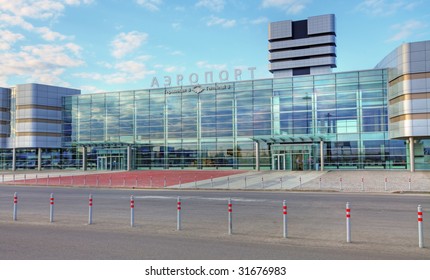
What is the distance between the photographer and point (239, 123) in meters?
56.2

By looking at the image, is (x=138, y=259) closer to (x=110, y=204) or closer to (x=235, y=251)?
(x=235, y=251)

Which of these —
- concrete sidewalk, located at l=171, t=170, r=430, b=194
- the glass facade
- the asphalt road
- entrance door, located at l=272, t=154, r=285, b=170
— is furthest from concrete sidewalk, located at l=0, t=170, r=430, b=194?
entrance door, located at l=272, t=154, r=285, b=170

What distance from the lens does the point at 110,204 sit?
18562 millimetres

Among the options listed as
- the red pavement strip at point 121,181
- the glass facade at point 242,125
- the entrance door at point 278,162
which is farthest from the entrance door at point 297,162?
the red pavement strip at point 121,181

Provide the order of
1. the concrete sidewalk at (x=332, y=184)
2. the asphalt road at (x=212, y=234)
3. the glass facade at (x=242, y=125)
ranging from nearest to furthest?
the asphalt road at (x=212, y=234)
the concrete sidewalk at (x=332, y=184)
the glass facade at (x=242, y=125)

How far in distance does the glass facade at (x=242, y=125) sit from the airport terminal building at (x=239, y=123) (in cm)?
14

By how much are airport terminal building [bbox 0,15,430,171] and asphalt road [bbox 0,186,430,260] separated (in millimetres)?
33050

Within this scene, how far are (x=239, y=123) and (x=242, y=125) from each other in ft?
1.90

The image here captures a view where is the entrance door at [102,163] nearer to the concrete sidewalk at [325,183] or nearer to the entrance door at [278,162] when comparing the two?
the concrete sidewalk at [325,183]

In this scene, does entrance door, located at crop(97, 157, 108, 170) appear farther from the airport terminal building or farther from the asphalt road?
the asphalt road

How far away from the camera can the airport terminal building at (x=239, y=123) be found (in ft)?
152

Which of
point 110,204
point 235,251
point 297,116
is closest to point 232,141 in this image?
point 297,116

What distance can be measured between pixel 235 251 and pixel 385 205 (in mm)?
11413

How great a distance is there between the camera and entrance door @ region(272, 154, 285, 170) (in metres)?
52.5
